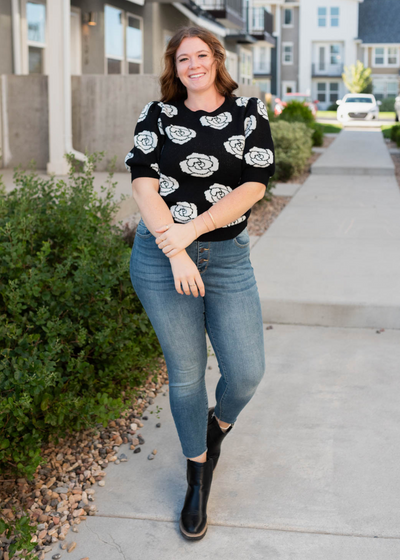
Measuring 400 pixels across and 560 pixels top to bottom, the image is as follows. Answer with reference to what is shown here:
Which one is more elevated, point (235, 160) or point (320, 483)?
point (235, 160)

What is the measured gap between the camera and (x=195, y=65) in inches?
95.7

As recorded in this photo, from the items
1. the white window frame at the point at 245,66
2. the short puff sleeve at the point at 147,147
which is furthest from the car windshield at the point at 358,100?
the short puff sleeve at the point at 147,147

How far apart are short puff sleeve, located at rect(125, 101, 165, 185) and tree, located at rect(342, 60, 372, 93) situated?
47605 mm

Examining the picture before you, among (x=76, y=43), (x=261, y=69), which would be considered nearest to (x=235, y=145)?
(x=76, y=43)

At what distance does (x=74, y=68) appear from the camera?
43.1ft

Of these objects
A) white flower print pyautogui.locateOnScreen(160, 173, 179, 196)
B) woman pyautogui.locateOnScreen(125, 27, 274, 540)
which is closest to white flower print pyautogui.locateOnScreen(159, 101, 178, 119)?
woman pyautogui.locateOnScreen(125, 27, 274, 540)

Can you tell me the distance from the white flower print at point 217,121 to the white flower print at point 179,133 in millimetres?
65

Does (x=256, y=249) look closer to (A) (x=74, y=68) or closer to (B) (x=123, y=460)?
(B) (x=123, y=460)

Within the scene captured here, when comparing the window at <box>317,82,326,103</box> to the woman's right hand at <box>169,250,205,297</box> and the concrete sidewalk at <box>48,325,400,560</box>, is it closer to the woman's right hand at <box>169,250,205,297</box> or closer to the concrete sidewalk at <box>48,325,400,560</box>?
the concrete sidewalk at <box>48,325,400,560</box>

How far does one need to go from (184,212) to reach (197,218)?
85 mm

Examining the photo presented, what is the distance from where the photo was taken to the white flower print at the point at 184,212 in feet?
7.85

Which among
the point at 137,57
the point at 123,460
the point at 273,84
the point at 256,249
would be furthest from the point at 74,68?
the point at 273,84

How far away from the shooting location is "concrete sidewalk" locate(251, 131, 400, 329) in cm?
498

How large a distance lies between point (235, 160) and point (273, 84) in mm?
51145
